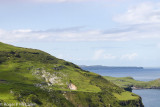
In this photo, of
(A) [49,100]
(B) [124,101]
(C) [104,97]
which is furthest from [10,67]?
(B) [124,101]

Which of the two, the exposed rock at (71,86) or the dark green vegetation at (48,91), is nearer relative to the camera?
the dark green vegetation at (48,91)

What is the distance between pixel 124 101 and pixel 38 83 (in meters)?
67.5

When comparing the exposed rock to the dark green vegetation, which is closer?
the dark green vegetation

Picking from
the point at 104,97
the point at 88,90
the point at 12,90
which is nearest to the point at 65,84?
the point at 88,90

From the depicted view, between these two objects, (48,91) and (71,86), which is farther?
(71,86)

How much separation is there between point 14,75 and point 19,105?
67.3 m

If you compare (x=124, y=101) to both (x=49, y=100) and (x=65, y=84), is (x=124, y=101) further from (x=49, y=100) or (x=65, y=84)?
(x=49, y=100)

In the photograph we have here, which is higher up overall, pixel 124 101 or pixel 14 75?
pixel 14 75

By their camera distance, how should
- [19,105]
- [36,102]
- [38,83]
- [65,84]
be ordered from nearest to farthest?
[19,105] → [36,102] → [38,83] → [65,84]

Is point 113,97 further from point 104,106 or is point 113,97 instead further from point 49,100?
point 49,100

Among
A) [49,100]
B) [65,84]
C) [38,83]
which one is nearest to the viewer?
[49,100]

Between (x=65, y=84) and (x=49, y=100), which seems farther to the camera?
(x=65, y=84)

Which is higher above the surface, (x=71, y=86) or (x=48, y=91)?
(x=71, y=86)

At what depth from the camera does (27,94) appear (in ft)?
454
